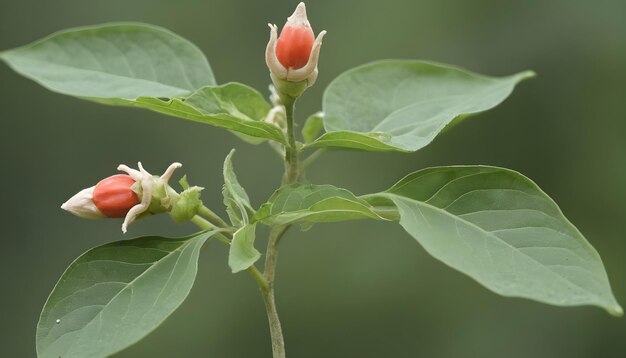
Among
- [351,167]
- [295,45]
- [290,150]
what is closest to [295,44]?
[295,45]

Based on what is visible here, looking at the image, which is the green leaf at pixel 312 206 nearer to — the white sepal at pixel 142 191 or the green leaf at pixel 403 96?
the white sepal at pixel 142 191

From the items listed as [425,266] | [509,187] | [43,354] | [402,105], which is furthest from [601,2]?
[43,354]

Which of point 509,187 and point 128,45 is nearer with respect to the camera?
point 509,187

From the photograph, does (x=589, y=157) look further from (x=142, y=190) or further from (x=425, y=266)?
(x=142, y=190)

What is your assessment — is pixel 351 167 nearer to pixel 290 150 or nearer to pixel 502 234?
pixel 290 150

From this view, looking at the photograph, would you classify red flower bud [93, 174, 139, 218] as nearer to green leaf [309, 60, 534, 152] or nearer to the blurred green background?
green leaf [309, 60, 534, 152]

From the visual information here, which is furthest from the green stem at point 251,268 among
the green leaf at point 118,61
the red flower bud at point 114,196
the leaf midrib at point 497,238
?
the green leaf at point 118,61
